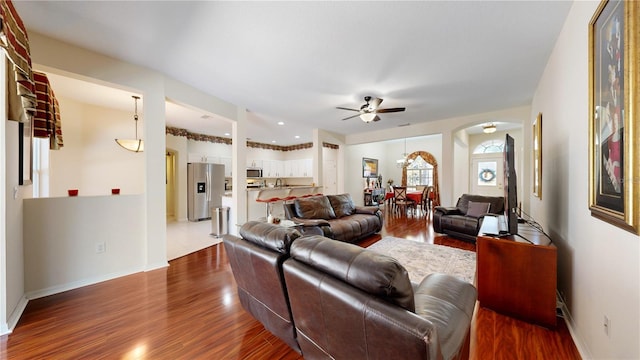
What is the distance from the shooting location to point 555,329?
1789 millimetres

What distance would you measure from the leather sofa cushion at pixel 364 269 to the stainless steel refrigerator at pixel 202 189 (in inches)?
236

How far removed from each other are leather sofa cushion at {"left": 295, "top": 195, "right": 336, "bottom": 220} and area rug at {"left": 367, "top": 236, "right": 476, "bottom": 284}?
1014 mm

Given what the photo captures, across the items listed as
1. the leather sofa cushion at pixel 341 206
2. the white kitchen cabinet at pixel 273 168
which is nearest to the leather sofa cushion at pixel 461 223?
the leather sofa cushion at pixel 341 206

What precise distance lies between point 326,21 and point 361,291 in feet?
7.20

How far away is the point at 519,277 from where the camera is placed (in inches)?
74.7

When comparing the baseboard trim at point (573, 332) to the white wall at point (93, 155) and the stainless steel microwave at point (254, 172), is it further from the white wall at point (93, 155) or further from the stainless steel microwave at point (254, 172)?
the stainless steel microwave at point (254, 172)

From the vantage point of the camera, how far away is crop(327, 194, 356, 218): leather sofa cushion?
15.3 feet

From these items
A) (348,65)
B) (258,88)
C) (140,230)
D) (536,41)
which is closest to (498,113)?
(536,41)

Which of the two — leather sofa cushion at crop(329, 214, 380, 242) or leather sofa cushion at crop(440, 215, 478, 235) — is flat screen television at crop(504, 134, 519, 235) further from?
leather sofa cushion at crop(329, 214, 380, 242)

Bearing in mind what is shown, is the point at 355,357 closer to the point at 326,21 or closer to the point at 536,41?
the point at 326,21

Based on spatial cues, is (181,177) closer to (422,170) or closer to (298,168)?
(298,168)

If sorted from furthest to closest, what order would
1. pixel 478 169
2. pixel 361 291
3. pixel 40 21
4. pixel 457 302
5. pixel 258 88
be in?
1. pixel 478 169
2. pixel 258 88
3. pixel 40 21
4. pixel 457 302
5. pixel 361 291

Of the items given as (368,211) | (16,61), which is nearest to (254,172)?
(368,211)

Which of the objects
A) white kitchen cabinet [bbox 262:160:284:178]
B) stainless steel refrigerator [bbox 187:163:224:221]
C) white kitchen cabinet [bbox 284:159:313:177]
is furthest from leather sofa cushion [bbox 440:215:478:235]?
white kitchen cabinet [bbox 262:160:284:178]
